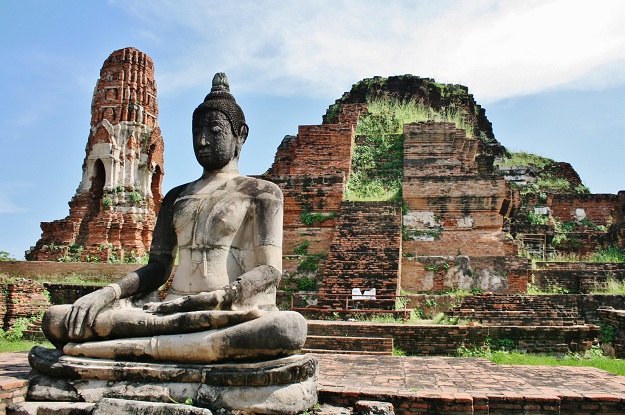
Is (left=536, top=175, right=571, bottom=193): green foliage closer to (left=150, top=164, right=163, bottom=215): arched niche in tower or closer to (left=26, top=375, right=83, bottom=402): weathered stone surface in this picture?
(left=150, top=164, right=163, bottom=215): arched niche in tower

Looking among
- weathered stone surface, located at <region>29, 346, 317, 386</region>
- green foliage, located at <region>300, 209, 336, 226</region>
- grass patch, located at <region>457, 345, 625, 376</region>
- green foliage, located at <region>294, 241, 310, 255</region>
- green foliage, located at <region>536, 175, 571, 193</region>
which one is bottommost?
grass patch, located at <region>457, 345, 625, 376</region>

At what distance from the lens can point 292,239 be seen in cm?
1218

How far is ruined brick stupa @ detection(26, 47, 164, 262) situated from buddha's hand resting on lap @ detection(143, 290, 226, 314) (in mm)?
15200

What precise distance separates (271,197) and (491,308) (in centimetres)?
640

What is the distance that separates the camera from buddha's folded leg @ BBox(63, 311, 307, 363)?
3807mm

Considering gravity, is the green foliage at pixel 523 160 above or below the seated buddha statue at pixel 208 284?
above

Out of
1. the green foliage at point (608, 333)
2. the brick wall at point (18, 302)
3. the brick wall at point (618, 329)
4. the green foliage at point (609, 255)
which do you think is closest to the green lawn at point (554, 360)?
the brick wall at point (618, 329)

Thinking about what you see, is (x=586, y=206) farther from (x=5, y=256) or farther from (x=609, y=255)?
(x=5, y=256)

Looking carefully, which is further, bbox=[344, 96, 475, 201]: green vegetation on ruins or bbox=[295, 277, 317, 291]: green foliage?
bbox=[344, 96, 475, 201]: green vegetation on ruins

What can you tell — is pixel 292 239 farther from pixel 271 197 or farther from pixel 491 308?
pixel 271 197

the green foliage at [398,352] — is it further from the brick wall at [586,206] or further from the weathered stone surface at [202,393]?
the brick wall at [586,206]

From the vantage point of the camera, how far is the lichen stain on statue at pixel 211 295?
151 inches

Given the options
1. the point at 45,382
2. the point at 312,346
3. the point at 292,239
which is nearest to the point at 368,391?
the point at 45,382

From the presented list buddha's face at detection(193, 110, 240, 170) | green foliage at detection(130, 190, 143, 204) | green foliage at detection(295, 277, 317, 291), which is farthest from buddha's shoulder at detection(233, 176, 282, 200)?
green foliage at detection(130, 190, 143, 204)
